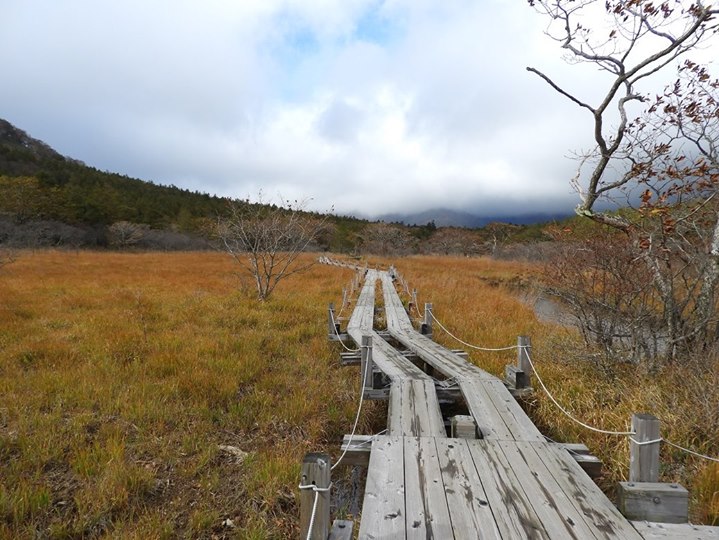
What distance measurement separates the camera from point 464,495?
8.81 ft

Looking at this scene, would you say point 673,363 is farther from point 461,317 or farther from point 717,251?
point 461,317

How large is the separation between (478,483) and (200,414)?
3616mm

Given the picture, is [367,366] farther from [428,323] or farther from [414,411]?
[428,323]

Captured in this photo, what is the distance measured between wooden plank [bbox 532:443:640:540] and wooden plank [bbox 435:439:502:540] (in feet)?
2.10

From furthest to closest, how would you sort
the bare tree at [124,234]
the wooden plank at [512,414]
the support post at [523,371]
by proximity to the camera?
the bare tree at [124,234]
the support post at [523,371]
the wooden plank at [512,414]

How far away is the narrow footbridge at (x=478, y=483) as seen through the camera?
2.34 metres

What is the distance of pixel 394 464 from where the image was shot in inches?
120

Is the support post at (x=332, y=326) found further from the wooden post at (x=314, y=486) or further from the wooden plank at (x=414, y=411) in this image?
the wooden post at (x=314, y=486)

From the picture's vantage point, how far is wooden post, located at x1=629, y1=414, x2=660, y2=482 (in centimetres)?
268

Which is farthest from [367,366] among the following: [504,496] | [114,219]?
[114,219]

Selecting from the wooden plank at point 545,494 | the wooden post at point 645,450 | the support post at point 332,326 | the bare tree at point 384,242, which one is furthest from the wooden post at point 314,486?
the bare tree at point 384,242

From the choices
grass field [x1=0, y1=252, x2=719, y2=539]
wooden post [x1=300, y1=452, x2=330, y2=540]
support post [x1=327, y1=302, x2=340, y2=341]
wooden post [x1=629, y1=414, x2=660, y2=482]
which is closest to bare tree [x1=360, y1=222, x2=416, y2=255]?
support post [x1=327, y1=302, x2=340, y2=341]

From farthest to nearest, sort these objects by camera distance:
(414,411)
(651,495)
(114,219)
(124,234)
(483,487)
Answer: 1. (114,219)
2. (124,234)
3. (414,411)
4. (483,487)
5. (651,495)

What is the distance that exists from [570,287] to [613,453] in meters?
3.17
